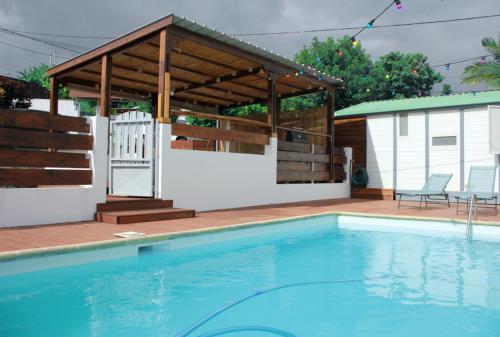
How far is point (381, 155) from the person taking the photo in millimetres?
14242

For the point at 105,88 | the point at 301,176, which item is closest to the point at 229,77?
the point at 301,176

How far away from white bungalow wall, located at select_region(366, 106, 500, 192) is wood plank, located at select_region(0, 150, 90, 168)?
1028 centimetres

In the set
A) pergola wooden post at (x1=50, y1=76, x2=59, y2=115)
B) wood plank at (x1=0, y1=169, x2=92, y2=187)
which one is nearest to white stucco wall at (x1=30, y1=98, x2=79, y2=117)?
pergola wooden post at (x1=50, y1=76, x2=59, y2=115)

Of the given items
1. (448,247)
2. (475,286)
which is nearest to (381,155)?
(448,247)

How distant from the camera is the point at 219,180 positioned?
370 inches

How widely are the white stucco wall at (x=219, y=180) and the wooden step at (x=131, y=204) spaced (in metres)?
0.18

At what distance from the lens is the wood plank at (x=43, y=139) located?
19.9ft

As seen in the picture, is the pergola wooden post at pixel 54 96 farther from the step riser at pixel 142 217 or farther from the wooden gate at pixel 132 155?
the step riser at pixel 142 217

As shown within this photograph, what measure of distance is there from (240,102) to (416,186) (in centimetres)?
698

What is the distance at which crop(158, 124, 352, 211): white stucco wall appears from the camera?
319 inches

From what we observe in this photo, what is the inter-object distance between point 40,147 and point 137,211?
1881mm

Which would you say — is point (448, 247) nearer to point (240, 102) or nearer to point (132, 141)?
point (132, 141)

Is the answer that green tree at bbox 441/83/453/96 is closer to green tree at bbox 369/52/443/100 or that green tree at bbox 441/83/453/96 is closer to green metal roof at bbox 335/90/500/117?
green tree at bbox 369/52/443/100

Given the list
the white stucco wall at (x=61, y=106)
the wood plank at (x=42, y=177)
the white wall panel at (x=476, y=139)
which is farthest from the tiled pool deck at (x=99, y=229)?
the white stucco wall at (x=61, y=106)
